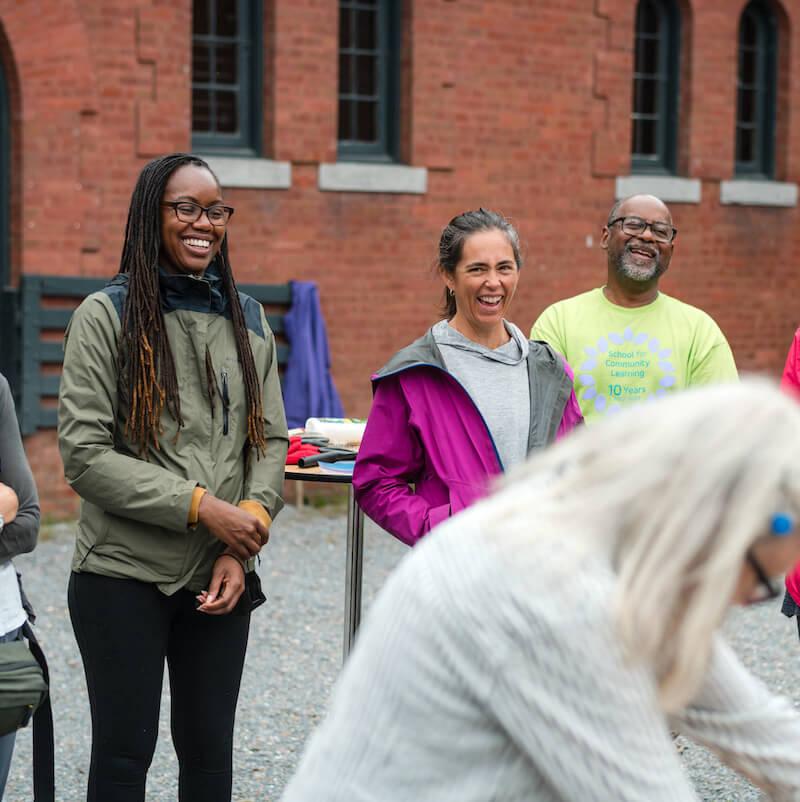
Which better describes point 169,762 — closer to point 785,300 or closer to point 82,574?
point 82,574

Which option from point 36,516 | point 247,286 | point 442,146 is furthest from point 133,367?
point 442,146

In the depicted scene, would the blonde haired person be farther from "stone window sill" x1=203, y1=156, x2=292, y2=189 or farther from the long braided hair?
"stone window sill" x1=203, y1=156, x2=292, y2=189

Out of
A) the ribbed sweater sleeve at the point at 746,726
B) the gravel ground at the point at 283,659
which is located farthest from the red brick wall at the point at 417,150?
the ribbed sweater sleeve at the point at 746,726

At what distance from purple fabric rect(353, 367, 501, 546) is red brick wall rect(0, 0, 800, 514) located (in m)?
6.32

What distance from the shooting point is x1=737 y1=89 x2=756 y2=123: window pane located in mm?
13078

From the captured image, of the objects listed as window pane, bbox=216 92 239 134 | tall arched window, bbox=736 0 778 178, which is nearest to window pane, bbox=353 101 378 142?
window pane, bbox=216 92 239 134

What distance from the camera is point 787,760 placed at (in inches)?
79.1

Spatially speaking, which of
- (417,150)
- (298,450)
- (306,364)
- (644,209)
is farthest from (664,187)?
(298,450)

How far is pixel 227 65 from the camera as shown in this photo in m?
10.7

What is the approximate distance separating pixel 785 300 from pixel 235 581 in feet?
33.8

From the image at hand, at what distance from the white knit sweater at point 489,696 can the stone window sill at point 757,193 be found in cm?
1127

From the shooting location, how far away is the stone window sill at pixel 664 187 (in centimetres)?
1209

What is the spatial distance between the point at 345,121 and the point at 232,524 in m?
7.91

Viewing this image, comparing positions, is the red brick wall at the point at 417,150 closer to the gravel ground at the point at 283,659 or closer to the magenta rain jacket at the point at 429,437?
the gravel ground at the point at 283,659
